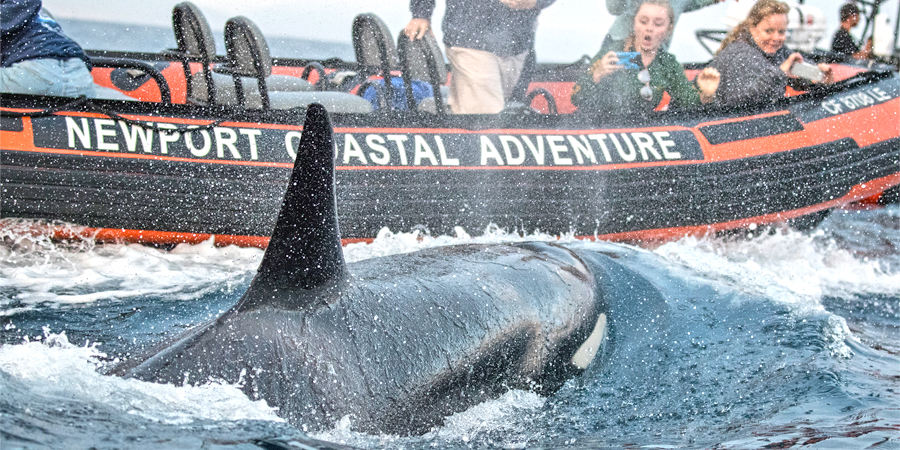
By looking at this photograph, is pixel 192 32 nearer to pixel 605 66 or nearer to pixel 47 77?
pixel 47 77

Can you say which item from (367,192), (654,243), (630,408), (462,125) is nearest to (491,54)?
(462,125)

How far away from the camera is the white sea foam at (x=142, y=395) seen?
2.08 meters

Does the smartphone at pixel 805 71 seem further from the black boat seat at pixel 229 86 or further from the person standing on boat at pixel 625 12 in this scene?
the black boat seat at pixel 229 86

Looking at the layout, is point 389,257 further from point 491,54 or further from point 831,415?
point 491,54

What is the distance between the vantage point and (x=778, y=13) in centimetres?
634

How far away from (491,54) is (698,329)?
9.57 feet

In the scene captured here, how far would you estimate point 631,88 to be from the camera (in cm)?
611

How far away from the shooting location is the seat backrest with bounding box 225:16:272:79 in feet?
16.7

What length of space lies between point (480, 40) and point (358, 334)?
3.69 meters

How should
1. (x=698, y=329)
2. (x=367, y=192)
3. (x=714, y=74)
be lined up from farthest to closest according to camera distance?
(x=714, y=74) → (x=367, y=192) → (x=698, y=329)

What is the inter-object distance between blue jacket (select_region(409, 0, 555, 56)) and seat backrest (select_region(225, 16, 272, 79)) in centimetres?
120

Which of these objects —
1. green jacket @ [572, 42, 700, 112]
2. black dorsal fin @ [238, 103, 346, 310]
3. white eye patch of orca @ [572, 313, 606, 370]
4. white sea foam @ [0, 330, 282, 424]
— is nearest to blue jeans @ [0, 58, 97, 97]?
white sea foam @ [0, 330, 282, 424]

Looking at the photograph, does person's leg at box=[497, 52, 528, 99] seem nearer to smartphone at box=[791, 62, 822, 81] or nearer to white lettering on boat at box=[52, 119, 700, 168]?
white lettering on boat at box=[52, 119, 700, 168]

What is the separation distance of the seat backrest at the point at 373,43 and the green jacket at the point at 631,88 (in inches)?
65.0
